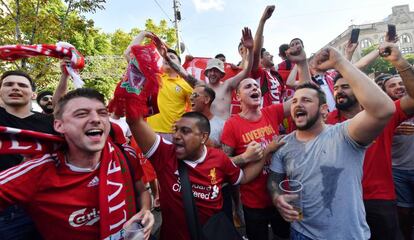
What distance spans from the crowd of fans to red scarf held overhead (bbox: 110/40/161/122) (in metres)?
0.08

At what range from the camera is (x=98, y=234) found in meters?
1.84

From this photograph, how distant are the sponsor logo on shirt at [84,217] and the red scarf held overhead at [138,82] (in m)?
0.74

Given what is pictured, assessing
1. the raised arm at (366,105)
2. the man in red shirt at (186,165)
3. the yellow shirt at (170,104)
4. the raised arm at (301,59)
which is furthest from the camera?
the yellow shirt at (170,104)

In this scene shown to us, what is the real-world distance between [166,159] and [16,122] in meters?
1.75

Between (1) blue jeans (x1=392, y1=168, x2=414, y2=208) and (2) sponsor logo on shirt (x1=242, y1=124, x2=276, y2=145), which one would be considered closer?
(2) sponsor logo on shirt (x1=242, y1=124, x2=276, y2=145)

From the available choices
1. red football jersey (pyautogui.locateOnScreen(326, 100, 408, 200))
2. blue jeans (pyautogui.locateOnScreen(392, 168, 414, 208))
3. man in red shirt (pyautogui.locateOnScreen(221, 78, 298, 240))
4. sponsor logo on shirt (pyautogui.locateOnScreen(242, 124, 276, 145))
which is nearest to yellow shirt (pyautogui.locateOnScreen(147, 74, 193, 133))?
man in red shirt (pyautogui.locateOnScreen(221, 78, 298, 240))

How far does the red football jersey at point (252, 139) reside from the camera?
118 inches

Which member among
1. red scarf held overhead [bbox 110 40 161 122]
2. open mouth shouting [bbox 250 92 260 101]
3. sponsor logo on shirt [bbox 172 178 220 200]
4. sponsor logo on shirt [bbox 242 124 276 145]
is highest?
red scarf held overhead [bbox 110 40 161 122]

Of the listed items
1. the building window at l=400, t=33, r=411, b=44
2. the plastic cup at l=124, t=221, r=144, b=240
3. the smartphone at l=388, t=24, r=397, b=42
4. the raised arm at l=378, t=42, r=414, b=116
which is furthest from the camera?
the building window at l=400, t=33, r=411, b=44

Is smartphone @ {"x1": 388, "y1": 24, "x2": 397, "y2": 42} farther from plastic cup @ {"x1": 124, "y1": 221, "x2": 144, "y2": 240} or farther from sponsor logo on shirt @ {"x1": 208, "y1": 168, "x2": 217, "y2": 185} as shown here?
plastic cup @ {"x1": 124, "y1": 221, "x2": 144, "y2": 240}

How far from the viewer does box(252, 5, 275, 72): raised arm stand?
158 inches

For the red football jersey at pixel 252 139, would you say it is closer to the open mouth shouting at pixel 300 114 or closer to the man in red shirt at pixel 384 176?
the open mouth shouting at pixel 300 114

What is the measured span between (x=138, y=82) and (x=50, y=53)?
136 cm

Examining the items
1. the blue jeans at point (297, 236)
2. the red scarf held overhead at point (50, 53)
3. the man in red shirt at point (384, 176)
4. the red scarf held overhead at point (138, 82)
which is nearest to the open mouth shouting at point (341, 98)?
the man in red shirt at point (384, 176)
